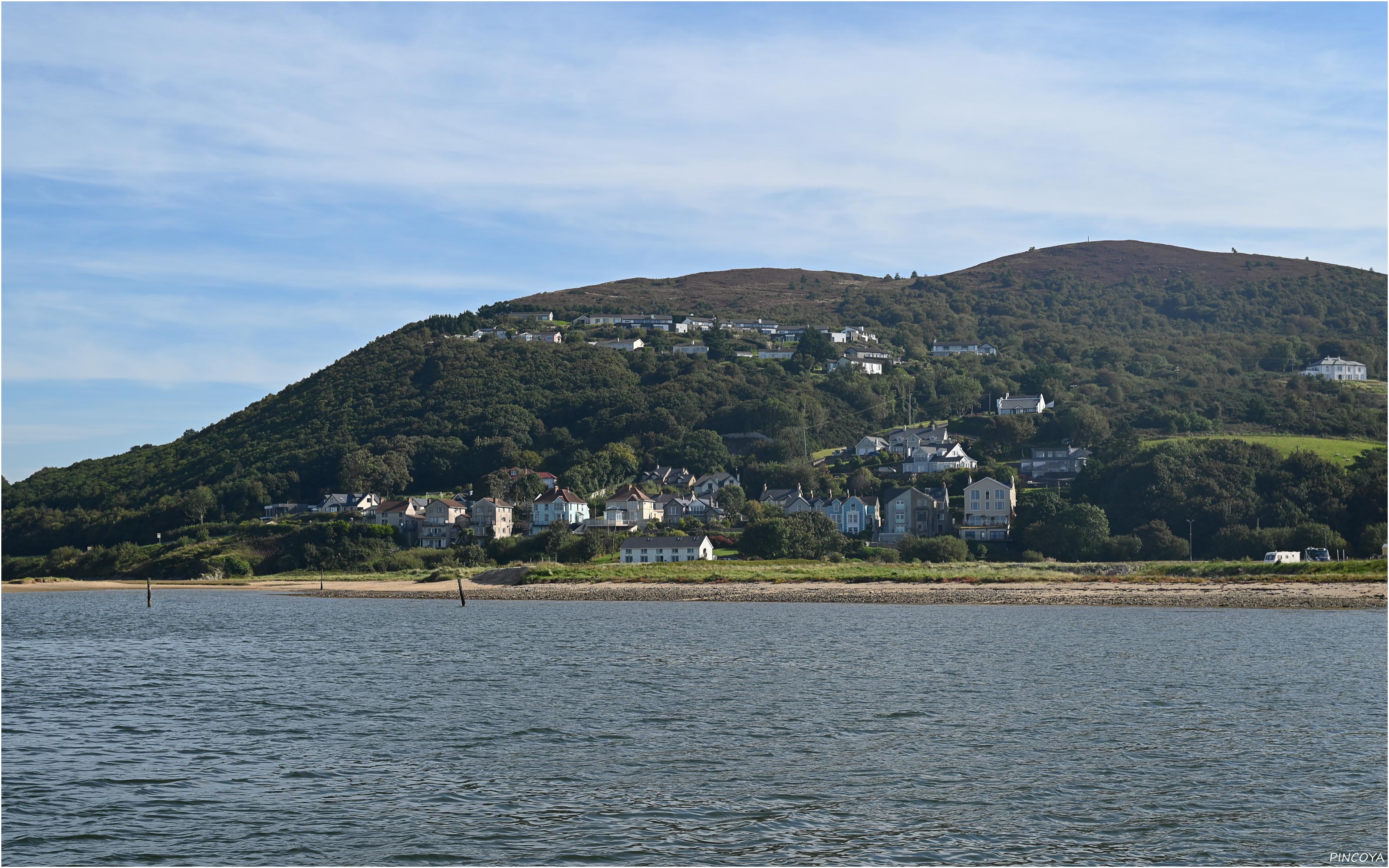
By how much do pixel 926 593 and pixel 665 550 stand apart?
24.8 metres

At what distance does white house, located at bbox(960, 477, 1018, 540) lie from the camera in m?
87.1

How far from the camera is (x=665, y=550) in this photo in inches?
3110

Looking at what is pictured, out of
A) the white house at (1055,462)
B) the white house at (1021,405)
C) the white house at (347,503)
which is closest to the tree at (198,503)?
the white house at (347,503)

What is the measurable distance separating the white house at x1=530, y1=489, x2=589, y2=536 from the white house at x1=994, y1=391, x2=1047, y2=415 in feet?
189

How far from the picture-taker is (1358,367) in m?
157

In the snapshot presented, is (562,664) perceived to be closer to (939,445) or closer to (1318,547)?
(1318,547)

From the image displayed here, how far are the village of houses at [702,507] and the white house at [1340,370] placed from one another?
64464 mm

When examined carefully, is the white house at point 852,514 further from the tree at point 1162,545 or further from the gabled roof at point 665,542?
the tree at point 1162,545

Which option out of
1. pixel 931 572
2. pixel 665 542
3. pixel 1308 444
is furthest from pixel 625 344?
pixel 931 572

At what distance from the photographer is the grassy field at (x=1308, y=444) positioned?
89625mm

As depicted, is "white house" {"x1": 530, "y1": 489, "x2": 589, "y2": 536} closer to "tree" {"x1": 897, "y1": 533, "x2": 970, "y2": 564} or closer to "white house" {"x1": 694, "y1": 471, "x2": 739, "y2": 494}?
"white house" {"x1": 694, "y1": 471, "x2": 739, "y2": 494}

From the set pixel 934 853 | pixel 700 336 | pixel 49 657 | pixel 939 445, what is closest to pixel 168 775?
pixel 934 853

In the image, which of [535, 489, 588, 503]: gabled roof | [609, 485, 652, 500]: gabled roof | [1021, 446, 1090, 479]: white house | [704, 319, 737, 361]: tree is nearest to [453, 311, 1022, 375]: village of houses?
[704, 319, 737, 361]: tree

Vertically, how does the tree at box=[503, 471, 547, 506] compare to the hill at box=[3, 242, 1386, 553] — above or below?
below
